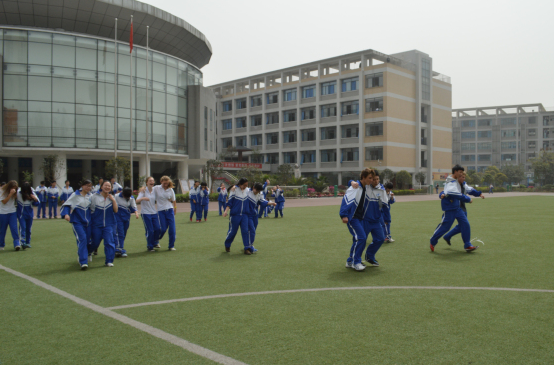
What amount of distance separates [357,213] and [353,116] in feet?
177

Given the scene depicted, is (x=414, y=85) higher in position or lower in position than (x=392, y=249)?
higher

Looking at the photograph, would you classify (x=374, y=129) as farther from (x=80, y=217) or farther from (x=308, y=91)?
(x=80, y=217)

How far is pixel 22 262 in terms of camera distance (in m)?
9.13

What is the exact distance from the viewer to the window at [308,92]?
64.3 metres

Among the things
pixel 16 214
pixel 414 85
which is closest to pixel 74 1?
pixel 16 214

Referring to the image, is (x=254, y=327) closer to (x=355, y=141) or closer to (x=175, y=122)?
(x=175, y=122)

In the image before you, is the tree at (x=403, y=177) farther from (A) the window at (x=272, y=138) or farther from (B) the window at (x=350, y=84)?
(A) the window at (x=272, y=138)

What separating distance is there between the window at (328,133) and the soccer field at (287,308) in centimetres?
5364

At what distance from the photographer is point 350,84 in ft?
197

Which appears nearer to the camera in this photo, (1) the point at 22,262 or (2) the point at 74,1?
(1) the point at 22,262

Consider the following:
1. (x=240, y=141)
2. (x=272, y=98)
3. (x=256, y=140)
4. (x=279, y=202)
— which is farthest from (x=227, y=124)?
(x=279, y=202)

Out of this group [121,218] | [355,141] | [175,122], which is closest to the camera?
[121,218]

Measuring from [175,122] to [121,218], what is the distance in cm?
3262

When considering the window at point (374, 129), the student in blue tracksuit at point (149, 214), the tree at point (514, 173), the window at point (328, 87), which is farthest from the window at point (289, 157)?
the student in blue tracksuit at point (149, 214)
